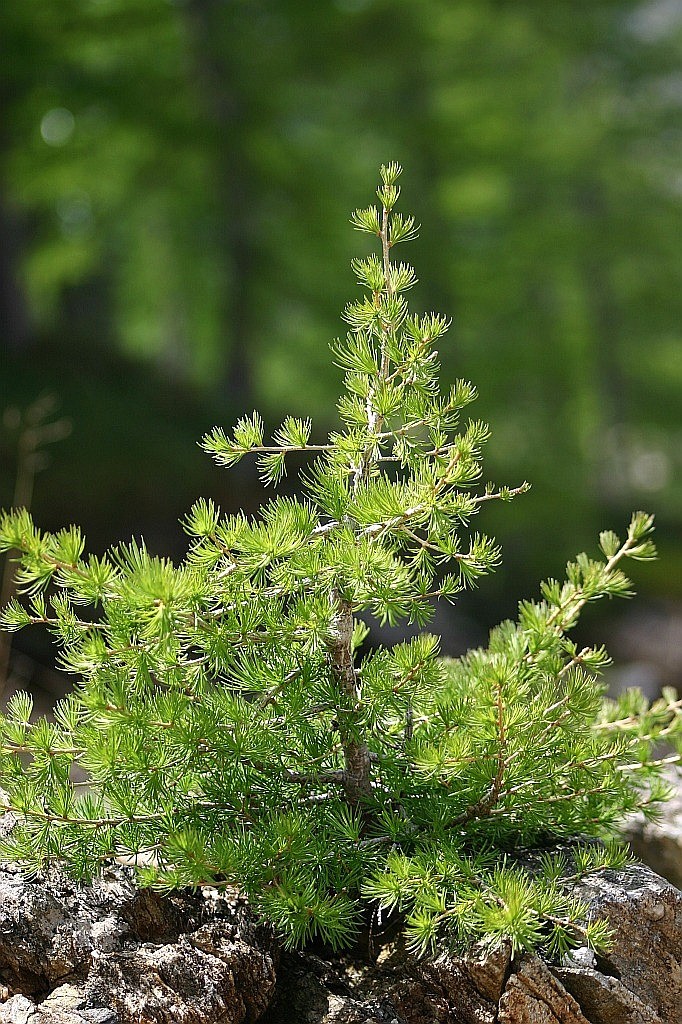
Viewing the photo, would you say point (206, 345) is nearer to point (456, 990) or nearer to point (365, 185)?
point (365, 185)

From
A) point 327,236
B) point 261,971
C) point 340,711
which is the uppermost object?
point 327,236

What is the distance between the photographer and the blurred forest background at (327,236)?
25.9ft

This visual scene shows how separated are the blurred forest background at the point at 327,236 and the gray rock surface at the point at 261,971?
4584 mm

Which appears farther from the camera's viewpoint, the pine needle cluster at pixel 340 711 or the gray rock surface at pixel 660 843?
the gray rock surface at pixel 660 843

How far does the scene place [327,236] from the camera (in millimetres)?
9055

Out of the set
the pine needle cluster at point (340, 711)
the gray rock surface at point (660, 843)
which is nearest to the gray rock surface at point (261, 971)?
the pine needle cluster at point (340, 711)

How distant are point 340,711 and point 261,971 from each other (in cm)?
45

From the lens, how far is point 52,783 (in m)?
1.73

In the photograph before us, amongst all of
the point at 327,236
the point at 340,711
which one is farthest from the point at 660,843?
the point at 327,236

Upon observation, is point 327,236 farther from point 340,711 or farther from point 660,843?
point 340,711

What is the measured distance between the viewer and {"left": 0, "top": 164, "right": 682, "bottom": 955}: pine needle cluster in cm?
160

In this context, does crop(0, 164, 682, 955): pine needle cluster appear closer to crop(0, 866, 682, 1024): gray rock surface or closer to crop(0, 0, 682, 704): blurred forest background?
crop(0, 866, 682, 1024): gray rock surface

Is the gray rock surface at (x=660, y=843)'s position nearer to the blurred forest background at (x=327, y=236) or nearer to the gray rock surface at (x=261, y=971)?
the gray rock surface at (x=261, y=971)

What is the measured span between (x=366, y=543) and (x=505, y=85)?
411 inches
